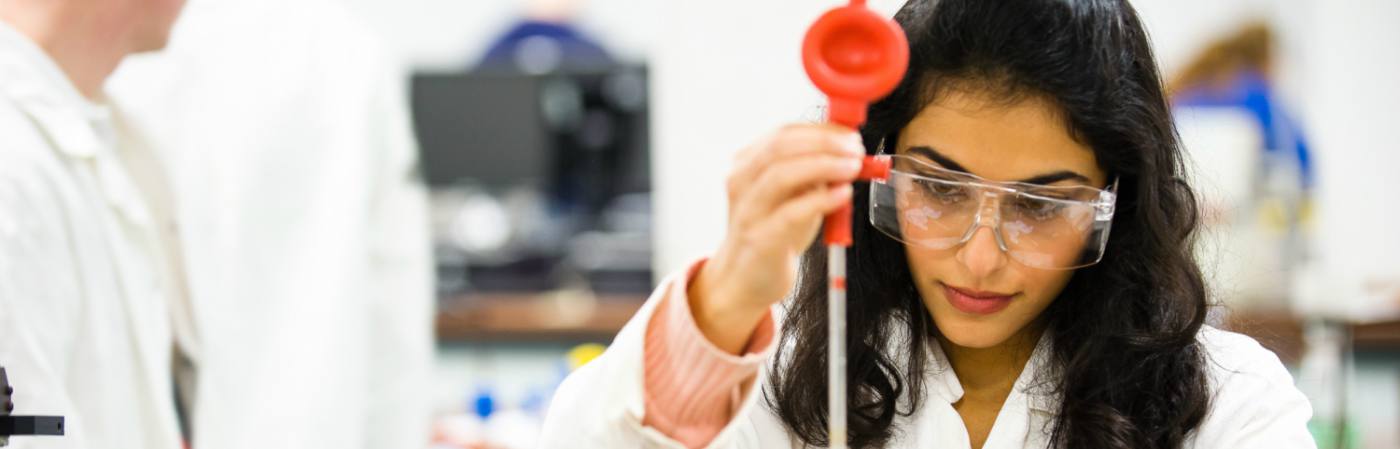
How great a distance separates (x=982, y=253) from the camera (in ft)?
4.10

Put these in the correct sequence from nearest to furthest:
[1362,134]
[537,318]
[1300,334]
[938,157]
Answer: [938,157]
[1300,334]
[537,318]
[1362,134]

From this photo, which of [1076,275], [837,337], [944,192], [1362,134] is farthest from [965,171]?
[1362,134]

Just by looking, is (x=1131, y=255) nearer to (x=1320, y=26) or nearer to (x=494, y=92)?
(x=494, y=92)

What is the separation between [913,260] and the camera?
137cm

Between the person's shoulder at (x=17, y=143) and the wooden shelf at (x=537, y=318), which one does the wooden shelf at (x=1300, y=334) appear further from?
the wooden shelf at (x=537, y=318)

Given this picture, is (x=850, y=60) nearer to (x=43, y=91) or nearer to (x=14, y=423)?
(x=14, y=423)

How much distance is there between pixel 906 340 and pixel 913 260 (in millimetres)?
109

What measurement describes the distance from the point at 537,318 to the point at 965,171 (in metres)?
2.51

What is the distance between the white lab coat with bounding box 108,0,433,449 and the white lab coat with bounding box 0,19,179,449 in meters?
0.45

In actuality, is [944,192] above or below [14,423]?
above

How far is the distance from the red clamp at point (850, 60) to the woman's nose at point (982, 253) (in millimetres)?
335

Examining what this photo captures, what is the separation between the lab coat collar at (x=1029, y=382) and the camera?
1.37m

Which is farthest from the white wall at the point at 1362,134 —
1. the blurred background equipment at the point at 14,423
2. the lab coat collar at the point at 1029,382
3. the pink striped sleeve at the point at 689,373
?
the blurred background equipment at the point at 14,423

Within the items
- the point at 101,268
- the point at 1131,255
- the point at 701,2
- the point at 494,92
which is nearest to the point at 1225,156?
the point at 701,2
